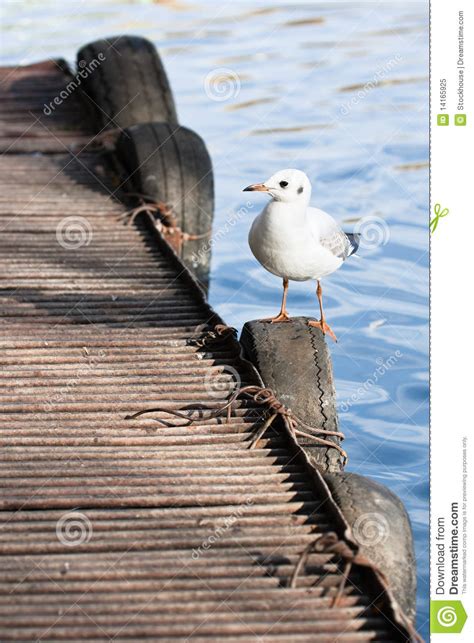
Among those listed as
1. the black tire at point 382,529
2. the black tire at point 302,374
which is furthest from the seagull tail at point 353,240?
the black tire at point 382,529

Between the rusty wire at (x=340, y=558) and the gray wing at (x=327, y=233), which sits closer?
the rusty wire at (x=340, y=558)

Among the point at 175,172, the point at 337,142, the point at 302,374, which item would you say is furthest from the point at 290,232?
the point at 337,142

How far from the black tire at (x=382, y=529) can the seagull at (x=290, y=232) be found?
49.1 inches

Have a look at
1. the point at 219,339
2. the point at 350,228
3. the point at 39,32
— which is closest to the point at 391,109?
the point at 350,228

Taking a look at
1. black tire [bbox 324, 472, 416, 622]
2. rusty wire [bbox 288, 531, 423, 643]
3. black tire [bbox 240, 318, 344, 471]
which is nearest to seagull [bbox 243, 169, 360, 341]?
black tire [bbox 240, 318, 344, 471]

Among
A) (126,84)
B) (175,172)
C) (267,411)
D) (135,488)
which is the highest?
(135,488)

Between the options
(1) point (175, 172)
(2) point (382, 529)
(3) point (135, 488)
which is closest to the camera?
(2) point (382, 529)

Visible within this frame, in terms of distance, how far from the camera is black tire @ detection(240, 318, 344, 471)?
18.0 ft

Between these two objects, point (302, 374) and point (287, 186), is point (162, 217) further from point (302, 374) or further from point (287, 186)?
point (302, 374)

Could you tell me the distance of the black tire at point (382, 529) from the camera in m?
4.55

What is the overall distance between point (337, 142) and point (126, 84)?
14.1 ft

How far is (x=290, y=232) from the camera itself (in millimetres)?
5617

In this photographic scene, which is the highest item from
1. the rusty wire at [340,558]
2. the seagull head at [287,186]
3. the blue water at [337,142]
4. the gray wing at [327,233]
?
the seagull head at [287,186]
